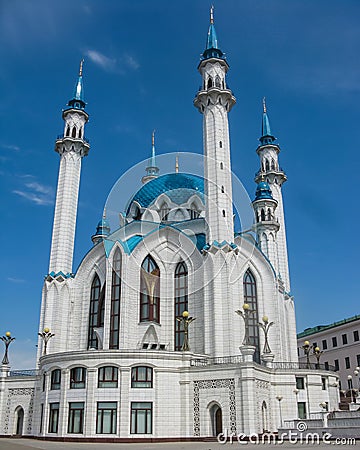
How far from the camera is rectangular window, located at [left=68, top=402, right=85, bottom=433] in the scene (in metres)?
30.1

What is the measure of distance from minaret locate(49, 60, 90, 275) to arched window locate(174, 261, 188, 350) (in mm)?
10546

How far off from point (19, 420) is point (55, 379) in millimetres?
8986

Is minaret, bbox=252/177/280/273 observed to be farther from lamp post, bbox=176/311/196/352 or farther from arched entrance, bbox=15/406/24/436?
arched entrance, bbox=15/406/24/436

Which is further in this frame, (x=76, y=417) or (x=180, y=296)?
(x=180, y=296)

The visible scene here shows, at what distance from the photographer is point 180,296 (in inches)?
1575

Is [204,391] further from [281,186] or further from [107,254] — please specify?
[281,186]

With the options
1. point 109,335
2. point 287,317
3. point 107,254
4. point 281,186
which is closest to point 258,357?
point 287,317

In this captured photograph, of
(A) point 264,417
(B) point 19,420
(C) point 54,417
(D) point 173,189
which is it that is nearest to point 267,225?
(D) point 173,189

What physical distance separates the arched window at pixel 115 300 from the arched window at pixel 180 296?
4778 millimetres

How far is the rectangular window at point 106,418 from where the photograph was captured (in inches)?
1158

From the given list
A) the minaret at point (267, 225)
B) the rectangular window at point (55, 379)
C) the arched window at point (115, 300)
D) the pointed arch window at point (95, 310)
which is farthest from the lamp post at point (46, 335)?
the minaret at point (267, 225)

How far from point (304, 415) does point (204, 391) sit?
962 cm

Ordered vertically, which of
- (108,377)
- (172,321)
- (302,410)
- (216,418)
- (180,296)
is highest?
(180,296)

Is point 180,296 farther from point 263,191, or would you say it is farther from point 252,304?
point 263,191
